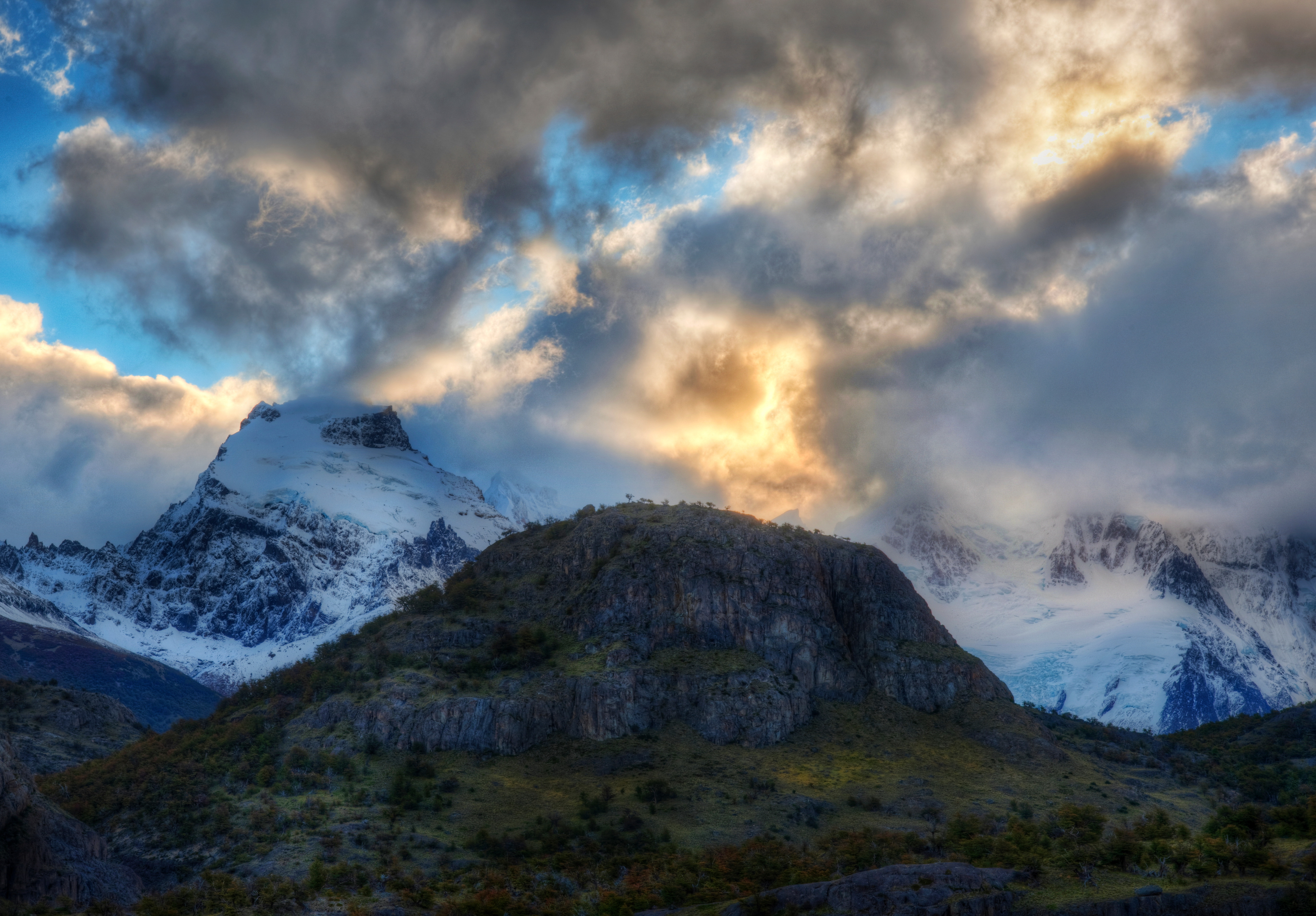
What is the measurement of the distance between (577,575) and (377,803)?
69.5m

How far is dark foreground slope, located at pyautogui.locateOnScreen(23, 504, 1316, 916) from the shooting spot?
106562mm

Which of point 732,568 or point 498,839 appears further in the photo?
point 732,568

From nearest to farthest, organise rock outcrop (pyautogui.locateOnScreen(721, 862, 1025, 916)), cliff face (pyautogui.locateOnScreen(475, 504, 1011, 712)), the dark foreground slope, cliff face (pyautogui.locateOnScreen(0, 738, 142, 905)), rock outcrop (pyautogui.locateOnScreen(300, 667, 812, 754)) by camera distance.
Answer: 1. rock outcrop (pyautogui.locateOnScreen(721, 862, 1025, 916))
2. cliff face (pyautogui.locateOnScreen(0, 738, 142, 905))
3. the dark foreground slope
4. rock outcrop (pyautogui.locateOnScreen(300, 667, 812, 754))
5. cliff face (pyautogui.locateOnScreen(475, 504, 1011, 712))

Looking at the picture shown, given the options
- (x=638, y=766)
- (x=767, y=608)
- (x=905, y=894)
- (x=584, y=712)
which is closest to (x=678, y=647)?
(x=767, y=608)

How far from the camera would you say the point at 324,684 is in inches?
6575

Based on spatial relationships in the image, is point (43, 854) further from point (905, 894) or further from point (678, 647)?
point (678, 647)

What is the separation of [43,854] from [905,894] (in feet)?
288

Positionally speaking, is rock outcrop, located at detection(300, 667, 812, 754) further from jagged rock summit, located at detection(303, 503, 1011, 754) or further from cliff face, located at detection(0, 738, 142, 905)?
cliff face, located at detection(0, 738, 142, 905)

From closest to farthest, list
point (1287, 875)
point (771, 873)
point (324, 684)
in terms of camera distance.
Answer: point (1287, 875)
point (771, 873)
point (324, 684)

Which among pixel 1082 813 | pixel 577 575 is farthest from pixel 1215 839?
pixel 577 575

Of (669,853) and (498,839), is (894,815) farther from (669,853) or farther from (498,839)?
(498,839)

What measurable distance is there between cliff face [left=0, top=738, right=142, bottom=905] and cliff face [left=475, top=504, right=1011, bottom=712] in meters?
85.5

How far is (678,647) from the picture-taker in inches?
6919

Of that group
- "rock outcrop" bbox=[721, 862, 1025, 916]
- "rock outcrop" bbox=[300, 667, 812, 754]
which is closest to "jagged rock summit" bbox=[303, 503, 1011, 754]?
"rock outcrop" bbox=[300, 667, 812, 754]
